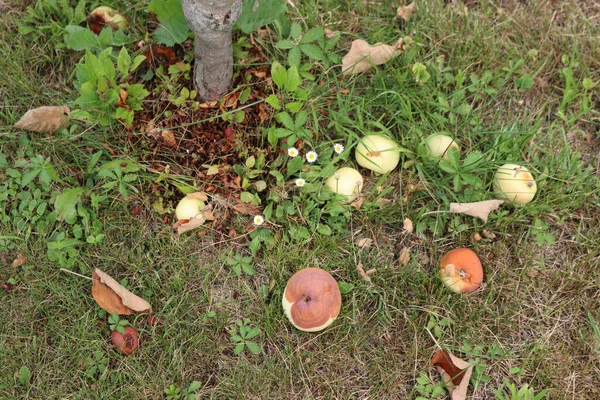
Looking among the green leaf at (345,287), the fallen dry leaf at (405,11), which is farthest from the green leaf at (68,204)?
the fallen dry leaf at (405,11)

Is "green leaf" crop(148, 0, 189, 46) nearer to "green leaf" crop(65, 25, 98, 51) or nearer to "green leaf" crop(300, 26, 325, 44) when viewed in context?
"green leaf" crop(65, 25, 98, 51)

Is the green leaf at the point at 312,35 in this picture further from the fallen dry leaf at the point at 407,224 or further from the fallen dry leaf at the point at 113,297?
the fallen dry leaf at the point at 113,297

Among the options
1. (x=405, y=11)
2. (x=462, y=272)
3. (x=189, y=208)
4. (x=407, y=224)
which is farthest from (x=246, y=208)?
(x=405, y=11)

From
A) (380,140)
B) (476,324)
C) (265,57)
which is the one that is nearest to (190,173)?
(265,57)

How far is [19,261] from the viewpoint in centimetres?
269

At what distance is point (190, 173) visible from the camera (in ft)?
9.26

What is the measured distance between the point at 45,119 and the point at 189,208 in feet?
2.89

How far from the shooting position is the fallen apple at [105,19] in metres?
3.01

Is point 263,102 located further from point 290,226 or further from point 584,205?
point 584,205

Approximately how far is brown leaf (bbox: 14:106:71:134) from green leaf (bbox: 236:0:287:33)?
3.33 feet

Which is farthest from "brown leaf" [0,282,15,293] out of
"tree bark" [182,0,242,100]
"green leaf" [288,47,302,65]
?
"green leaf" [288,47,302,65]

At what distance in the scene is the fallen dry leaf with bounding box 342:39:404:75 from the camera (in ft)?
9.82

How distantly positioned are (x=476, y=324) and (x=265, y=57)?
5.69 ft

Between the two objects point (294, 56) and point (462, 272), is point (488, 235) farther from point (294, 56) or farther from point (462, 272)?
point (294, 56)
